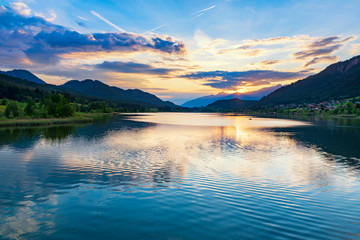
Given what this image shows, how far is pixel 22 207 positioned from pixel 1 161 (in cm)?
1956

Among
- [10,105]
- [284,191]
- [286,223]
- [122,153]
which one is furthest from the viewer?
[10,105]

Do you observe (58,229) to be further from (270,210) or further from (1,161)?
(1,161)

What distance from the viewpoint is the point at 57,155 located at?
35.0 m

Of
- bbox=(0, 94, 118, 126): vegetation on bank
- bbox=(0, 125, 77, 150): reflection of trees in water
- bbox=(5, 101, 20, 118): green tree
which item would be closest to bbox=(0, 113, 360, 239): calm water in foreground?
bbox=(0, 125, 77, 150): reflection of trees in water

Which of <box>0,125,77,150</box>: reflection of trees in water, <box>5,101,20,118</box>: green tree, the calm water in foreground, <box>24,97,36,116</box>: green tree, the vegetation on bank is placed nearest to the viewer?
the calm water in foreground

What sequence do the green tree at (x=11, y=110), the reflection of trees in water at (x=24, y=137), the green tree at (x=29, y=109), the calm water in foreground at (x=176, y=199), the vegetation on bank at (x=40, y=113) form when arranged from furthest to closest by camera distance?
the green tree at (x=29, y=109) < the green tree at (x=11, y=110) < the vegetation on bank at (x=40, y=113) < the reflection of trees in water at (x=24, y=137) < the calm water in foreground at (x=176, y=199)

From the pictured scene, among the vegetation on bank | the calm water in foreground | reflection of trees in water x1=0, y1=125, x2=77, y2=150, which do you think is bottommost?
the calm water in foreground

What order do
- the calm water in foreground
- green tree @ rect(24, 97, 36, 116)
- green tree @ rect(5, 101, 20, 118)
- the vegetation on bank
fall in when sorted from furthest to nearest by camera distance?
green tree @ rect(24, 97, 36, 116) → green tree @ rect(5, 101, 20, 118) → the vegetation on bank → the calm water in foreground

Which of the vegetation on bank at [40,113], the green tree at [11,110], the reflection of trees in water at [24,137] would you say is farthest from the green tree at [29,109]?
the reflection of trees in water at [24,137]

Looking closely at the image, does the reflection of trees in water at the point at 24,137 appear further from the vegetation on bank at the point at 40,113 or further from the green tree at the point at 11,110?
the green tree at the point at 11,110

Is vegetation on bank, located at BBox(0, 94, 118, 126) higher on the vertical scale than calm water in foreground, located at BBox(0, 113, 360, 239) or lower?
higher

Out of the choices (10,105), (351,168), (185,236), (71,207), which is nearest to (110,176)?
(71,207)

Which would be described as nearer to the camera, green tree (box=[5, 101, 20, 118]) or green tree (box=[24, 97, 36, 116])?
green tree (box=[5, 101, 20, 118])

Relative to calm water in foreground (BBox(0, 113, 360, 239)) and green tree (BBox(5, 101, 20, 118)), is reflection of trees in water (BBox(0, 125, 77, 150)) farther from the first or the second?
green tree (BBox(5, 101, 20, 118))
